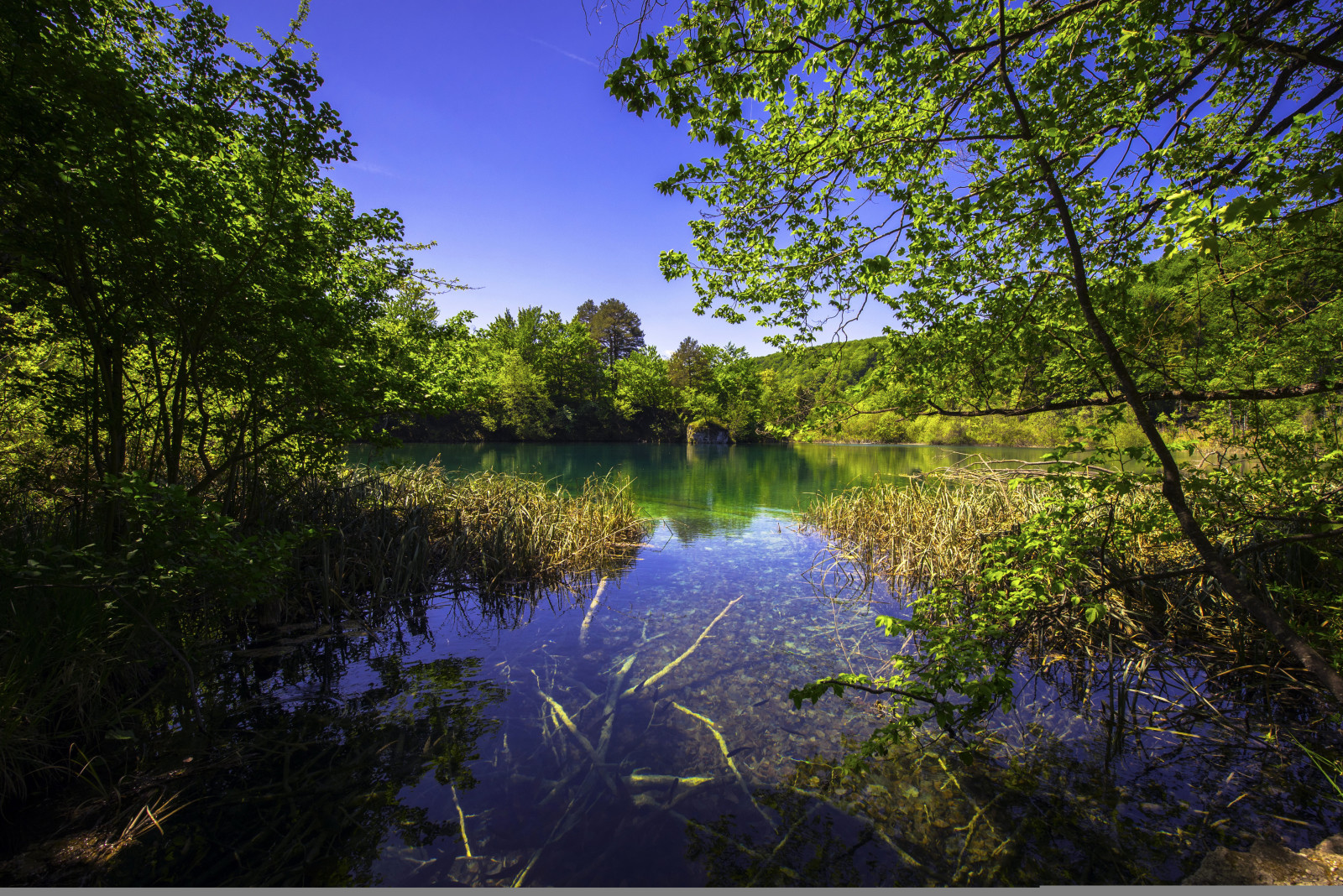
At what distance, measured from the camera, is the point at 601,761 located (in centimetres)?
388

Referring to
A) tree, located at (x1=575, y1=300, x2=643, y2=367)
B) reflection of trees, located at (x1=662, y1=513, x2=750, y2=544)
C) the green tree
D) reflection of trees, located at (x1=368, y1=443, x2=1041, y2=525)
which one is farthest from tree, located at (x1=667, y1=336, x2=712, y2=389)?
reflection of trees, located at (x1=662, y1=513, x2=750, y2=544)

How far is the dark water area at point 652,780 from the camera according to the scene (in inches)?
111

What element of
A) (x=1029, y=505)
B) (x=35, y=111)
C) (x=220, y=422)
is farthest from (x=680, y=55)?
(x=1029, y=505)

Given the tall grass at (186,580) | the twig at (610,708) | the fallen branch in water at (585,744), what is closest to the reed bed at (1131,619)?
the fallen branch in water at (585,744)

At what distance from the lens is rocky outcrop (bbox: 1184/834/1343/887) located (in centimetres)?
243

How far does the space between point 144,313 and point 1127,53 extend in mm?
7400

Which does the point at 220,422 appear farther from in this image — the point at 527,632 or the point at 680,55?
the point at 680,55

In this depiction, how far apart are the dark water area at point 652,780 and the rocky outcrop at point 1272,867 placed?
16 cm

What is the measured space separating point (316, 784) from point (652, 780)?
2.27 metres

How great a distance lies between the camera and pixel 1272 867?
2.53m

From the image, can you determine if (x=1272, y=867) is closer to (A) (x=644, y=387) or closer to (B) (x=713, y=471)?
(B) (x=713, y=471)

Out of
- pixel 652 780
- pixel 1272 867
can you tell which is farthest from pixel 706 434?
pixel 1272 867

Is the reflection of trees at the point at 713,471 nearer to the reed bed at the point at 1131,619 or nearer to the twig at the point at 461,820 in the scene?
the reed bed at the point at 1131,619

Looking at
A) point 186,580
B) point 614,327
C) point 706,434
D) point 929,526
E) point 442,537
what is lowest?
point 442,537
